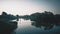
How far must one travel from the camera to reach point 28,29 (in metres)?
1.94

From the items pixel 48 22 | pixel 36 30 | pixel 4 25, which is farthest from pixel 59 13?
pixel 4 25

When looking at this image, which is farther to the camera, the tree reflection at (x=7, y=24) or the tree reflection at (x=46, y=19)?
the tree reflection at (x=46, y=19)

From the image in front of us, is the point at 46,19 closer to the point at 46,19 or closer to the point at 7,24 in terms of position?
the point at 46,19

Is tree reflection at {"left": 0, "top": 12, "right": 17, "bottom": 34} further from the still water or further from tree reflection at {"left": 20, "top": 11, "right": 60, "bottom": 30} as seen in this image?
tree reflection at {"left": 20, "top": 11, "right": 60, "bottom": 30}

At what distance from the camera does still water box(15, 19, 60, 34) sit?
1929 millimetres

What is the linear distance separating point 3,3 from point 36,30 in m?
0.65

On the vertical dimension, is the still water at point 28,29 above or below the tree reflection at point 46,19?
below

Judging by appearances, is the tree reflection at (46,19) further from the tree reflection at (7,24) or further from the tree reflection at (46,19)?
the tree reflection at (7,24)

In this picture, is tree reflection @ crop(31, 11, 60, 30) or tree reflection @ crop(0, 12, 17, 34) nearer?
tree reflection @ crop(0, 12, 17, 34)

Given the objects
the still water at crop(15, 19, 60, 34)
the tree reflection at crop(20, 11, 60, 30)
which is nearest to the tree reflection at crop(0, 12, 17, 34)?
the still water at crop(15, 19, 60, 34)

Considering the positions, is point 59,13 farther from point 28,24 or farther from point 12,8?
point 12,8

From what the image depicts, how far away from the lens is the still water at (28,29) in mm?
1929

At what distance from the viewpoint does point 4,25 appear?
75.3 inches

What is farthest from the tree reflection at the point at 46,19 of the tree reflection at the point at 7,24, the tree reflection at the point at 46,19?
the tree reflection at the point at 7,24
